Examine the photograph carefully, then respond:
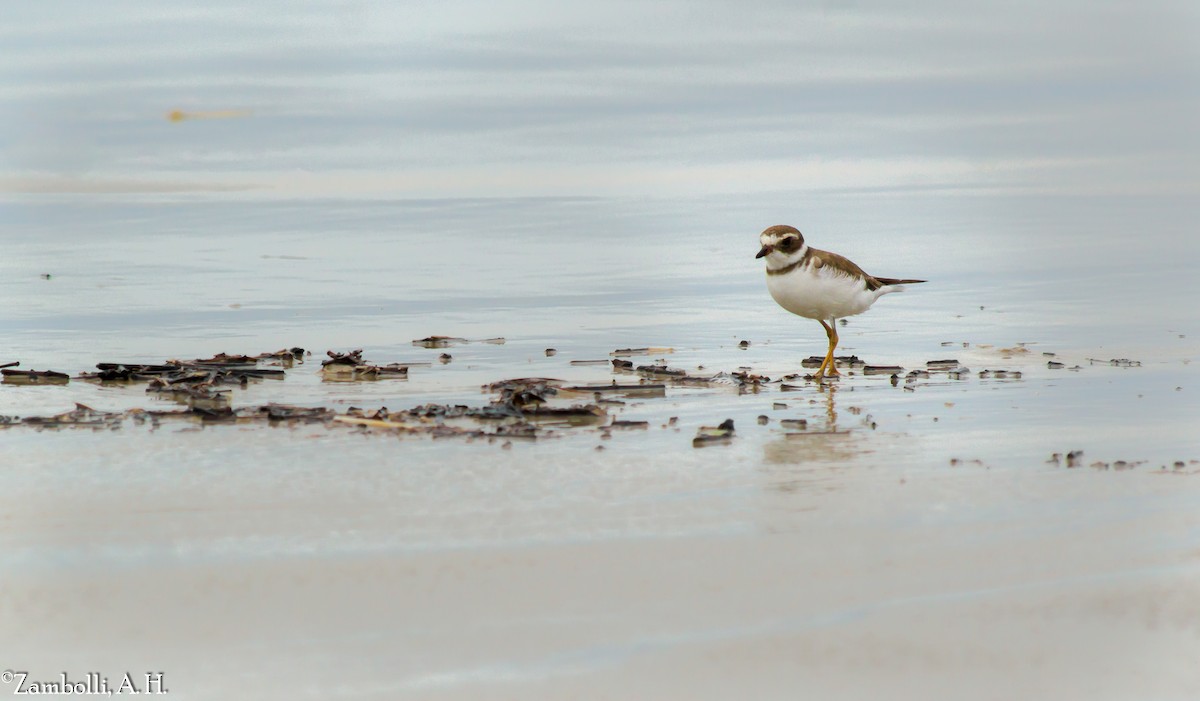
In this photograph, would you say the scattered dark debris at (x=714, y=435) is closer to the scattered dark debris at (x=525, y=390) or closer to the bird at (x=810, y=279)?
the scattered dark debris at (x=525, y=390)

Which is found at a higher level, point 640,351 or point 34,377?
point 640,351

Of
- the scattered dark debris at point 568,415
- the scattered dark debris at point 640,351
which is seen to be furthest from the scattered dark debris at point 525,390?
the scattered dark debris at point 640,351

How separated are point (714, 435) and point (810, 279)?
8.85ft

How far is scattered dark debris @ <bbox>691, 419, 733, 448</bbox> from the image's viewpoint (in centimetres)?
579

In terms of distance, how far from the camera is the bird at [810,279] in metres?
8.41

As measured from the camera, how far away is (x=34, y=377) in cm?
716

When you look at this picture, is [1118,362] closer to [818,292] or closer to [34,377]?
[818,292]

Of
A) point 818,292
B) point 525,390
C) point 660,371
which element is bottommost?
point 525,390

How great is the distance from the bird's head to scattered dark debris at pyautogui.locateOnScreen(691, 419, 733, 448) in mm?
2664

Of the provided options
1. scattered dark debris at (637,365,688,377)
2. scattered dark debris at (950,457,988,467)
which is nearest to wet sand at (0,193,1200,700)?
scattered dark debris at (950,457,988,467)

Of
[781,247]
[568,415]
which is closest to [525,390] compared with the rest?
[568,415]

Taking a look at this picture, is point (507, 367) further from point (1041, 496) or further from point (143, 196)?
point (143, 196)

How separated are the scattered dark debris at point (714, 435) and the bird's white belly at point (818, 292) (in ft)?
8.19

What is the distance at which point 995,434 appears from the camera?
5.92 metres
